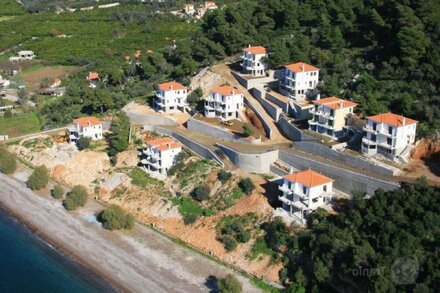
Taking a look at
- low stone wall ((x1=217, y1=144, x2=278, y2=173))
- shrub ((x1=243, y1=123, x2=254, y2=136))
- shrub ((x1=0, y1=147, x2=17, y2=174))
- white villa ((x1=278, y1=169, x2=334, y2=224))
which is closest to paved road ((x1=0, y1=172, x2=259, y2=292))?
shrub ((x1=0, y1=147, x2=17, y2=174))

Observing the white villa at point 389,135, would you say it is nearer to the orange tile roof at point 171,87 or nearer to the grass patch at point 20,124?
the orange tile roof at point 171,87

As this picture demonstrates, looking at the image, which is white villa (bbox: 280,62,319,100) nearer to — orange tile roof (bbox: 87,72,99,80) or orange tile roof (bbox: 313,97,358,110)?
orange tile roof (bbox: 313,97,358,110)

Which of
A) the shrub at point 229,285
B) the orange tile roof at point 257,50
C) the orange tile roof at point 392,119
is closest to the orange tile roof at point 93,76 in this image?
the orange tile roof at point 257,50

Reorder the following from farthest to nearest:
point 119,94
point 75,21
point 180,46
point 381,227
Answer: point 75,21, point 180,46, point 119,94, point 381,227

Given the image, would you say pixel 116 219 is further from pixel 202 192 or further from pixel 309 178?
pixel 309 178

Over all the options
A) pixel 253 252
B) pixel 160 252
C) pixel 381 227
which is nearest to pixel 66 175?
pixel 160 252

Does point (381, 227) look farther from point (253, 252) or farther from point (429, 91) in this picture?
point (429, 91)
